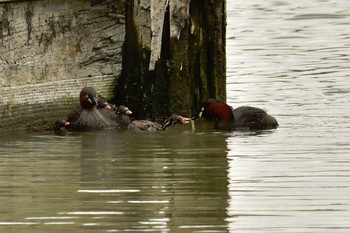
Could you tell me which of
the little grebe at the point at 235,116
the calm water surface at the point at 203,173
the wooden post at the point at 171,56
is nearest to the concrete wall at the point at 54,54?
the wooden post at the point at 171,56

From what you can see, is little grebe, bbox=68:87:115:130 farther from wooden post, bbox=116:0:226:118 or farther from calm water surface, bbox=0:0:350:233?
wooden post, bbox=116:0:226:118

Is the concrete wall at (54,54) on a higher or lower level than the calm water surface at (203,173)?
higher

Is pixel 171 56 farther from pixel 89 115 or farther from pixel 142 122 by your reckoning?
pixel 89 115

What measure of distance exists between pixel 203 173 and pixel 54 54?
11.1ft

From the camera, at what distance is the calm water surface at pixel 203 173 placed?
29.6ft

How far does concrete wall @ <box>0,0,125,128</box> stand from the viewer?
1360cm

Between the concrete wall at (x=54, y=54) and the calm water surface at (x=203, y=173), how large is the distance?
368 mm

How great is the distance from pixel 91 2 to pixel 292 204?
16.7 ft

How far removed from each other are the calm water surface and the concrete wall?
0.37 m

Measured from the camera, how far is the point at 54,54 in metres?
14.0

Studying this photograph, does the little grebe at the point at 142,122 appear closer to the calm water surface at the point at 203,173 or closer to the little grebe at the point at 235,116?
the calm water surface at the point at 203,173

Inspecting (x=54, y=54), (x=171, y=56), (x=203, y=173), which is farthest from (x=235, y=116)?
(x=203, y=173)

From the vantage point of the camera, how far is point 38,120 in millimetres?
14023

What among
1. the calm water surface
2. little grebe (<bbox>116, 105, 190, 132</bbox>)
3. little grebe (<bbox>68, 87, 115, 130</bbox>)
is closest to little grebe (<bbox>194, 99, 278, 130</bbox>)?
the calm water surface
